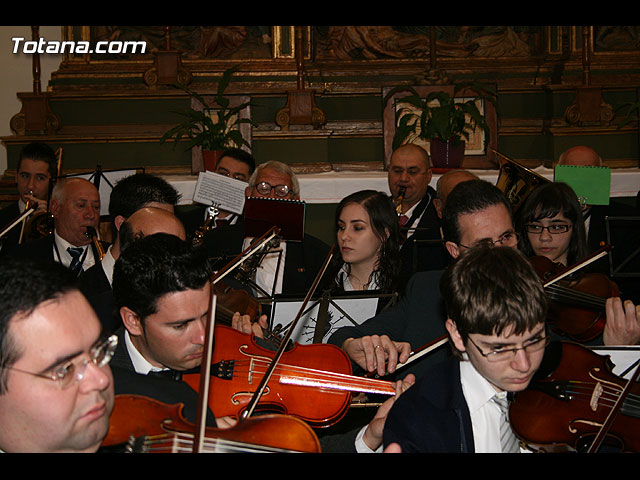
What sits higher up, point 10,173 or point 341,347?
point 10,173

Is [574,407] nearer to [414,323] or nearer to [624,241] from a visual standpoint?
[414,323]

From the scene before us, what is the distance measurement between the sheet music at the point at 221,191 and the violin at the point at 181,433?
2.78 m

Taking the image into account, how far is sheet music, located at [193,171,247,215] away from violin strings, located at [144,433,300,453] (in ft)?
9.43

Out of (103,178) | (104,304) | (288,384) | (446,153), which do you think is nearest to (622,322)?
(288,384)

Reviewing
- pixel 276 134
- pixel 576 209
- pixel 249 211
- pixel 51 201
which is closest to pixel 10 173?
pixel 51 201

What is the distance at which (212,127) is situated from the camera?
535 cm

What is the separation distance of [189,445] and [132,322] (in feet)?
2.50

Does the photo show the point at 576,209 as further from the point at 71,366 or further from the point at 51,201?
the point at 51,201

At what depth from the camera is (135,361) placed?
2.27 meters

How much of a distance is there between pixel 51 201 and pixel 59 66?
2408 millimetres

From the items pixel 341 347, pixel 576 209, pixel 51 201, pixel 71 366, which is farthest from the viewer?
pixel 51 201

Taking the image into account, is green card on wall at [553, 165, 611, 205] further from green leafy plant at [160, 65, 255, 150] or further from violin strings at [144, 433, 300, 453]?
violin strings at [144, 433, 300, 453]

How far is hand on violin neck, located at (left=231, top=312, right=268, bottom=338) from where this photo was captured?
276cm

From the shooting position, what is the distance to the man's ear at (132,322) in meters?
2.24
